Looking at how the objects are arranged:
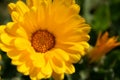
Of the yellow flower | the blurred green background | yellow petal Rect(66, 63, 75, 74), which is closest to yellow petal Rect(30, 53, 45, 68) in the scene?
the yellow flower

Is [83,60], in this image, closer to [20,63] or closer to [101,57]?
[101,57]

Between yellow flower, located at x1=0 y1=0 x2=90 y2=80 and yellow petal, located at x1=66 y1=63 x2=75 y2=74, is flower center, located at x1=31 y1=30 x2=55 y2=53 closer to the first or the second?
yellow flower, located at x1=0 y1=0 x2=90 y2=80

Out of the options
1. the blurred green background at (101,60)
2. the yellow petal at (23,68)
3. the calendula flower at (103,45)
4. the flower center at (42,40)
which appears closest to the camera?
the yellow petal at (23,68)

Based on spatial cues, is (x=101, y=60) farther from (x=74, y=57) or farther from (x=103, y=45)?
(x=74, y=57)

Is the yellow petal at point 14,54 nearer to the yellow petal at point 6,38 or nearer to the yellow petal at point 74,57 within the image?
the yellow petal at point 6,38

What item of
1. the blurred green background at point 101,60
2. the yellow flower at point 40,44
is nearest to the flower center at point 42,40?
the yellow flower at point 40,44

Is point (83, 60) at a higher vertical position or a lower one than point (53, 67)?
lower

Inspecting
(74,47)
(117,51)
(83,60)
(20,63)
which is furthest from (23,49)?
(117,51)

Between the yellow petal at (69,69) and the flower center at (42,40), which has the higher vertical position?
the flower center at (42,40)
